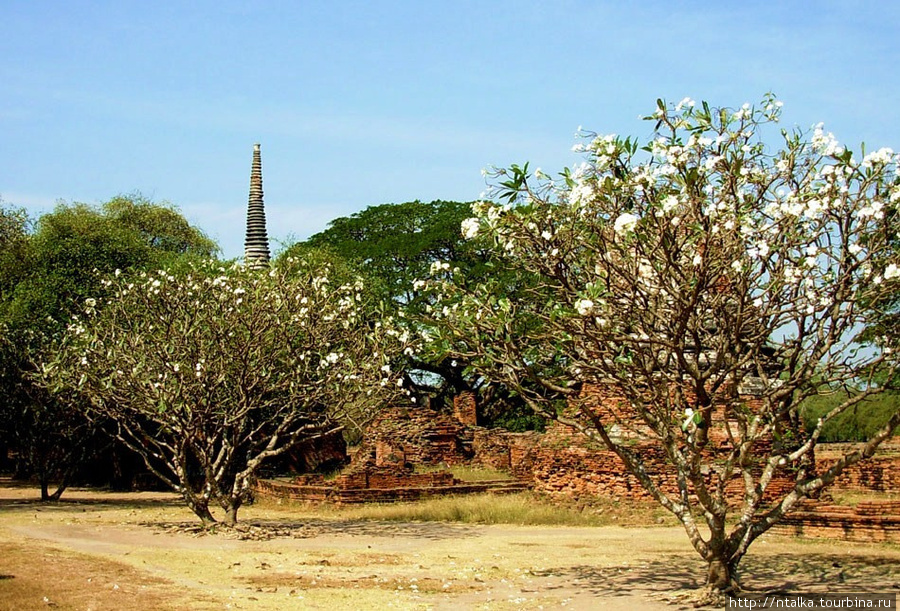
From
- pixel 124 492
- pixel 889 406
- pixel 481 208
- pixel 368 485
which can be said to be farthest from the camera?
pixel 889 406

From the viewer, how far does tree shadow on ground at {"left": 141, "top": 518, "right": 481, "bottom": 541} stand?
46.5ft

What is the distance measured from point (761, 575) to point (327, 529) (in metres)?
7.83

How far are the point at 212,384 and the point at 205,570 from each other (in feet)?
16.0

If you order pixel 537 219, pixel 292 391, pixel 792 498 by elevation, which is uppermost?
pixel 537 219

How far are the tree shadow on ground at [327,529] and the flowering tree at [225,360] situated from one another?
18.2 inches

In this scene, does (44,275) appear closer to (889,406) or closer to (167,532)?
(167,532)

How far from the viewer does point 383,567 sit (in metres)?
10.6

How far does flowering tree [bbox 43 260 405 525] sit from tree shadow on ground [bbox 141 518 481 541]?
1.52 ft

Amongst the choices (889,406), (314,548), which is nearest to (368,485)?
(314,548)

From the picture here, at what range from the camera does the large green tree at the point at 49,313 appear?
21250mm

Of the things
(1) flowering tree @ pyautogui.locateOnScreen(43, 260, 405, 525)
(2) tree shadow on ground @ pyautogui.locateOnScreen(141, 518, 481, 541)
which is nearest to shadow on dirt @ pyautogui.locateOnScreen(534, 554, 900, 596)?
(2) tree shadow on ground @ pyautogui.locateOnScreen(141, 518, 481, 541)

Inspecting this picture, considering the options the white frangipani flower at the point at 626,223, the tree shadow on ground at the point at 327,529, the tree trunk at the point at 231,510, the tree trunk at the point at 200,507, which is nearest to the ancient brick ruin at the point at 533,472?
the tree shadow on ground at the point at 327,529

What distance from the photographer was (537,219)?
8.35 metres

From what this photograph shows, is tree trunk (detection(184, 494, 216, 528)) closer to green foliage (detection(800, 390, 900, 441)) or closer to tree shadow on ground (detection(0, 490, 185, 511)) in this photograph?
tree shadow on ground (detection(0, 490, 185, 511))
